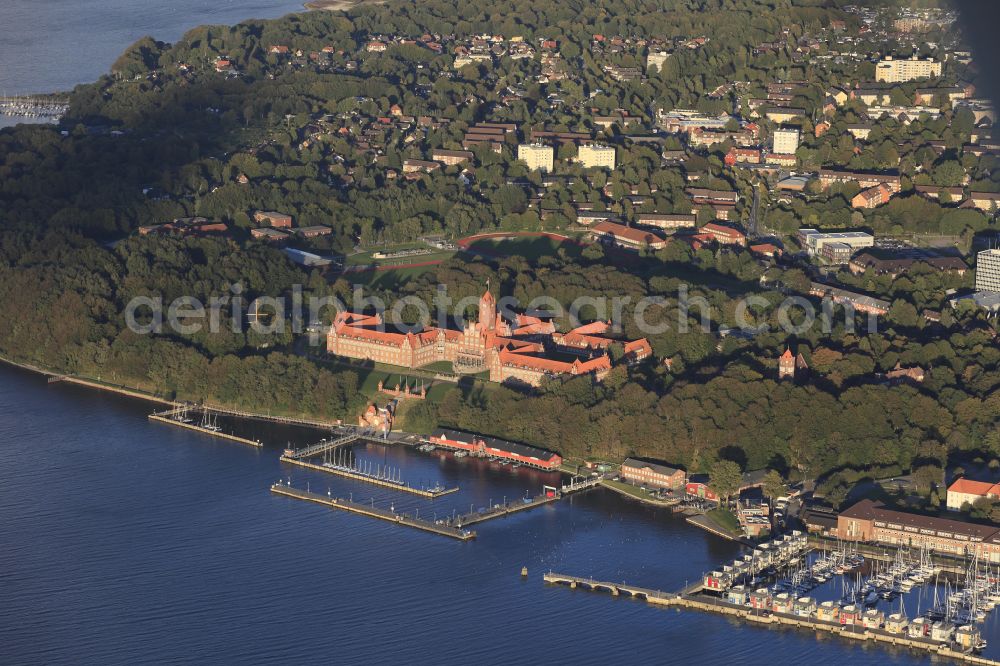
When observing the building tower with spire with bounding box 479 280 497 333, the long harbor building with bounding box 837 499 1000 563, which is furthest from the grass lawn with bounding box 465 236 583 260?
the long harbor building with bounding box 837 499 1000 563

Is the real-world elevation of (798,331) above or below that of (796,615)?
above

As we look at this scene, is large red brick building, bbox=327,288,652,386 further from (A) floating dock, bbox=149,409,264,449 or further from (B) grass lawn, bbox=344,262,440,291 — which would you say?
(B) grass lawn, bbox=344,262,440,291

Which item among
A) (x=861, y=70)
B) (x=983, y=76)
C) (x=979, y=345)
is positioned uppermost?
(x=861, y=70)

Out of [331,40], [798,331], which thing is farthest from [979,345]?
[331,40]

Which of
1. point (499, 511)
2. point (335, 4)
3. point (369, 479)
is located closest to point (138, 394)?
point (369, 479)

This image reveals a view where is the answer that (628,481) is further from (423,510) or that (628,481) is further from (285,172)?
(285,172)

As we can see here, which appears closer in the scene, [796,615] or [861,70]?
[796,615]

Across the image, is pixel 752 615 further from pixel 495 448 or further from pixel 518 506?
pixel 495 448
